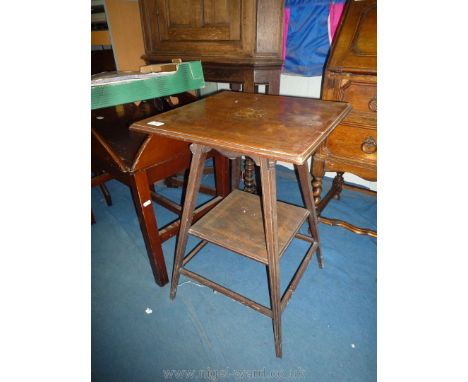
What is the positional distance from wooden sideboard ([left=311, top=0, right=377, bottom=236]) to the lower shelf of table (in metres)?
0.41

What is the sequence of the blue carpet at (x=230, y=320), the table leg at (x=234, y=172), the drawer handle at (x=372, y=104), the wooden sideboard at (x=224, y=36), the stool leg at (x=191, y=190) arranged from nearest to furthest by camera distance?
1. the stool leg at (x=191, y=190)
2. the blue carpet at (x=230, y=320)
3. the drawer handle at (x=372, y=104)
4. the wooden sideboard at (x=224, y=36)
5. the table leg at (x=234, y=172)

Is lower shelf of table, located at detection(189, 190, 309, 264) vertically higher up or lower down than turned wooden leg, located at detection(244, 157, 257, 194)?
higher up

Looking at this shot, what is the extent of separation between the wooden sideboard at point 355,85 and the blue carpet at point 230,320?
2.07ft

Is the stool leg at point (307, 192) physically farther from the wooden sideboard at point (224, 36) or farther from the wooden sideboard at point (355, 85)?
the wooden sideboard at point (224, 36)

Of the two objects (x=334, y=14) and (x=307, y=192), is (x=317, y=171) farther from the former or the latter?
(x=334, y=14)

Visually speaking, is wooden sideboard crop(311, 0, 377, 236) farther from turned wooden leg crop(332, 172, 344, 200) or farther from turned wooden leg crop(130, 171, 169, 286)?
turned wooden leg crop(130, 171, 169, 286)

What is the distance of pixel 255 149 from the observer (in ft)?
2.53

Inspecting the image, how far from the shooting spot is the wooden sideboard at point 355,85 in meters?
1.28

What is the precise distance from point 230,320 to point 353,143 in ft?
3.56

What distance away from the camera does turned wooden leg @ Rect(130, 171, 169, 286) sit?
1294mm

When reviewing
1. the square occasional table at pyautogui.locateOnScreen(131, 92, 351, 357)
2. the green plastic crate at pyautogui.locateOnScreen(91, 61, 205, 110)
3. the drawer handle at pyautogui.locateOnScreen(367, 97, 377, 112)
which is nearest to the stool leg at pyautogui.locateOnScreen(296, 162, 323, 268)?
the square occasional table at pyautogui.locateOnScreen(131, 92, 351, 357)

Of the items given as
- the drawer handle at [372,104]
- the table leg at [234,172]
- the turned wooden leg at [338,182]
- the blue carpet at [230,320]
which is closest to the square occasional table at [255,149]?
the blue carpet at [230,320]
